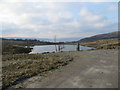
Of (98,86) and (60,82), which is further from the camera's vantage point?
(60,82)

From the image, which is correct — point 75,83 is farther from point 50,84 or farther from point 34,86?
point 34,86

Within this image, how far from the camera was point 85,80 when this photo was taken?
475 centimetres

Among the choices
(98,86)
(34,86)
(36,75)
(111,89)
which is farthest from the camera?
(36,75)

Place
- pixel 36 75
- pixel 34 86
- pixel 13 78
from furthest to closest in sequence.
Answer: pixel 36 75 → pixel 13 78 → pixel 34 86

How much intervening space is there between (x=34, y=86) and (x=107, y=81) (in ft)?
9.33

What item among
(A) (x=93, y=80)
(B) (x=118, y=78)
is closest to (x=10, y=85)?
(A) (x=93, y=80)

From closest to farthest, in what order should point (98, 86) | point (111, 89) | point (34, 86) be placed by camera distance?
point (111, 89)
point (98, 86)
point (34, 86)

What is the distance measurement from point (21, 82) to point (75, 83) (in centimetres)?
228

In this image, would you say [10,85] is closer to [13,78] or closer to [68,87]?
[13,78]

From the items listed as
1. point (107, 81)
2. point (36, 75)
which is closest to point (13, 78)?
point (36, 75)

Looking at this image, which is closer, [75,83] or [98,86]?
[98,86]

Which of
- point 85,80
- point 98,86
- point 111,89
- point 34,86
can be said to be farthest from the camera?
point 85,80

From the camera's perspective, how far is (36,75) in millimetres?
5766

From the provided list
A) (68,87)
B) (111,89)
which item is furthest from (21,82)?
(111,89)
